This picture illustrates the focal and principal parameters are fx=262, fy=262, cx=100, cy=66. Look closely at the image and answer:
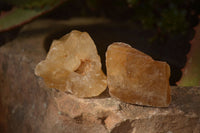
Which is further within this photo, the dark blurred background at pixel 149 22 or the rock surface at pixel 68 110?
the dark blurred background at pixel 149 22

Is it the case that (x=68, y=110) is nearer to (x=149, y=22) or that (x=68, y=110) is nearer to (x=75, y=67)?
(x=75, y=67)

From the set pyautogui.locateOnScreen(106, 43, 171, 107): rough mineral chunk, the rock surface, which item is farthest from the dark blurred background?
pyautogui.locateOnScreen(106, 43, 171, 107): rough mineral chunk

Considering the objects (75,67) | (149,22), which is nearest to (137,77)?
(75,67)

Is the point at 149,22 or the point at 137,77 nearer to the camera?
the point at 137,77

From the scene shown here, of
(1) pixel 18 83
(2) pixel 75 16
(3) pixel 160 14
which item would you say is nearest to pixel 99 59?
(1) pixel 18 83

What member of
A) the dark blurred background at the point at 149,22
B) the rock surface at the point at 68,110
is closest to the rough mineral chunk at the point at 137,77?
the rock surface at the point at 68,110

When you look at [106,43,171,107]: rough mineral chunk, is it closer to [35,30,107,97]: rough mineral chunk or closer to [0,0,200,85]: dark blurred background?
[35,30,107,97]: rough mineral chunk

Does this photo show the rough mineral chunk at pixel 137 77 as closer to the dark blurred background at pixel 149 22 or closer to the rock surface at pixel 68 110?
the rock surface at pixel 68 110
